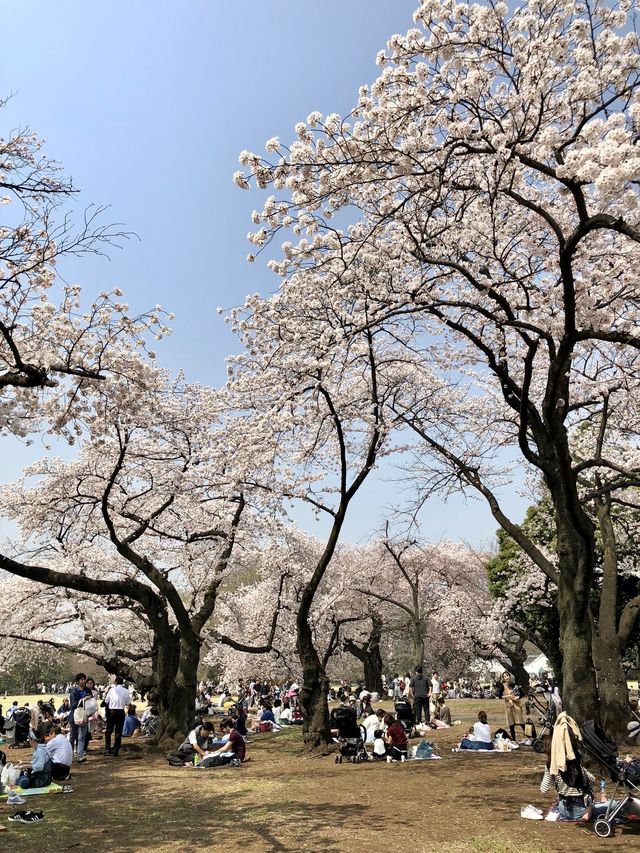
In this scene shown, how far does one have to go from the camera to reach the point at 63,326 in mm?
9148

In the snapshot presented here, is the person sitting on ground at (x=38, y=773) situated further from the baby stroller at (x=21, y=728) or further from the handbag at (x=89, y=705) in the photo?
the baby stroller at (x=21, y=728)

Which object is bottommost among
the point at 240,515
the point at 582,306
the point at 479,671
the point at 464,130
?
the point at 479,671

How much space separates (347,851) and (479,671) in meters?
43.8

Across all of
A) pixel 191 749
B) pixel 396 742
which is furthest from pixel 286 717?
pixel 396 742

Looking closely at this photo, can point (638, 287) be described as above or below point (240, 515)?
above

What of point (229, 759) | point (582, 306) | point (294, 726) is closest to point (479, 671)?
point (294, 726)

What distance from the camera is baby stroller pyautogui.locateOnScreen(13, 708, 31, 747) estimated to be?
1620cm

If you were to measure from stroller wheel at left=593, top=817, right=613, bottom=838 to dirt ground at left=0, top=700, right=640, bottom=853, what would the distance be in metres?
0.09

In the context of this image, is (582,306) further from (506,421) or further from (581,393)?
(506,421)

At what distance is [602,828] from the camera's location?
18.4ft

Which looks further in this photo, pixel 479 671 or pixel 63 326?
pixel 479 671

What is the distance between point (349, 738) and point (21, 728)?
969 centimetres

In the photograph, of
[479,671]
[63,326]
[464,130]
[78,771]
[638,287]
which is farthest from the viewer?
[479,671]

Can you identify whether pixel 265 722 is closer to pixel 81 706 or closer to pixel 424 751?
pixel 81 706
